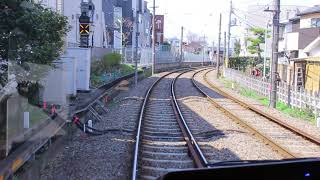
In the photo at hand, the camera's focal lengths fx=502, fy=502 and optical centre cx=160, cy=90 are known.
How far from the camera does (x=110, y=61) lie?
118 feet

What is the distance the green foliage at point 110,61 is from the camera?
1376 inches

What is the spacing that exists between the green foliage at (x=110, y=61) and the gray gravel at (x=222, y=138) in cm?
1671

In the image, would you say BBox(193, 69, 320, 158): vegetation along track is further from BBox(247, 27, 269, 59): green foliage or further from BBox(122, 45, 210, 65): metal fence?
BBox(247, 27, 269, 59): green foliage

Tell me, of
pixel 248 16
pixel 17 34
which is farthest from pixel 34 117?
pixel 248 16

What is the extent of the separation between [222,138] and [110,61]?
24.6 metres

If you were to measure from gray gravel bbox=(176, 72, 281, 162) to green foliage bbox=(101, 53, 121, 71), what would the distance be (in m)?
16.7

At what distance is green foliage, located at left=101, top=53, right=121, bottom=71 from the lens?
3496cm

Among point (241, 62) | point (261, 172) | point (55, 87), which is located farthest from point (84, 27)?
point (241, 62)

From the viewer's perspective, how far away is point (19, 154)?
25.0 feet

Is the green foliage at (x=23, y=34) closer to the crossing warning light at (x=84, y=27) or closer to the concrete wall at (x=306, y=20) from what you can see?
the crossing warning light at (x=84, y=27)

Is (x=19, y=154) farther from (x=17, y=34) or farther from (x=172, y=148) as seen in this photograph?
(x=172, y=148)

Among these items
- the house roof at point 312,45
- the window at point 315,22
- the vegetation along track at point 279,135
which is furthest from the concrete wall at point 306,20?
the vegetation along track at point 279,135

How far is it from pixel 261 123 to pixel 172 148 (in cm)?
578

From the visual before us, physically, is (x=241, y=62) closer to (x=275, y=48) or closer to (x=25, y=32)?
(x=275, y=48)
